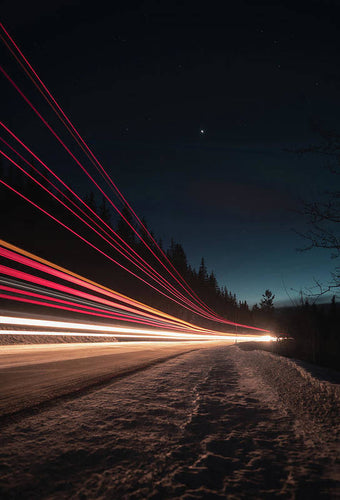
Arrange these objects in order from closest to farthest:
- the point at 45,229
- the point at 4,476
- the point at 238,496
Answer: the point at 238,496
the point at 4,476
the point at 45,229

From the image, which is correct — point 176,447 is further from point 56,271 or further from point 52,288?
point 52,288

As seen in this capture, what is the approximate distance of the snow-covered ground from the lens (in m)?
1.38

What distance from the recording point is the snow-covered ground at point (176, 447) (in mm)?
1384

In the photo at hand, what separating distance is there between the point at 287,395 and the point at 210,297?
9910 centimetres

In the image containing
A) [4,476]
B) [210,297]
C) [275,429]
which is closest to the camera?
[4,476]

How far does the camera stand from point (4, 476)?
145 cm

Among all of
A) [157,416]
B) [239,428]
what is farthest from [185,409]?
[239,428]

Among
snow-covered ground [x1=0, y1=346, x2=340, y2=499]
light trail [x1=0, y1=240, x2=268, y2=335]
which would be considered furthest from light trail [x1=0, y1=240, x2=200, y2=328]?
snow-covered ground [x1=0, y1=346, x2=340, y2=499]

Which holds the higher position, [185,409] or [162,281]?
[162,281]

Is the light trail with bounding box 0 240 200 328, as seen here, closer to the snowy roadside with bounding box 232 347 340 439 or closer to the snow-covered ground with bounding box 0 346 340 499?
the snow-covered ground with bounding box 0 346 340 499

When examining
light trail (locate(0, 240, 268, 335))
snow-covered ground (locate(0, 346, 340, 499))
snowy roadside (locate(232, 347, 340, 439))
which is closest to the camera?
snow-covered ground (locate(0, 346, 340, 499))

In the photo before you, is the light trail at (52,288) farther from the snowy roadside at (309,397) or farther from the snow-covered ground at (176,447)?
the snowy roadside at (309,397)

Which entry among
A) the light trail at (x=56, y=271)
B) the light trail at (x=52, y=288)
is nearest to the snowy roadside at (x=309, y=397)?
the light trail at (x=52, y=288)

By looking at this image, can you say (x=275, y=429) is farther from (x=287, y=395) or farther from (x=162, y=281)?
(x=162, y=281)
